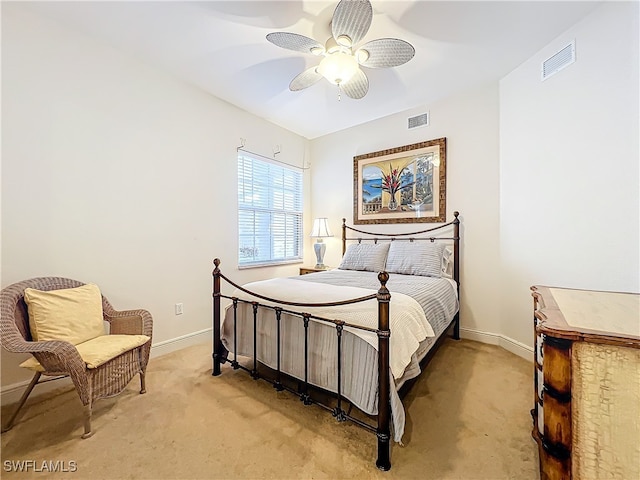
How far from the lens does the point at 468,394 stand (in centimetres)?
206

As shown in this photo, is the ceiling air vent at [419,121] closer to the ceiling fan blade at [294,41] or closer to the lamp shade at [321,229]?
the lamp shade at [321,229]

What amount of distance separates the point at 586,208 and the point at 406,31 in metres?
1.96

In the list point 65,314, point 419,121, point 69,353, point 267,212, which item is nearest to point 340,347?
point 69,353

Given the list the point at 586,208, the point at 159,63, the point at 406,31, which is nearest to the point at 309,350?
the point at 586,208

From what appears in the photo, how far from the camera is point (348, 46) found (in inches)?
76.1

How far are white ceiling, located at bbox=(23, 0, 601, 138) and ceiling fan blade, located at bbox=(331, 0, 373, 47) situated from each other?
315 mm

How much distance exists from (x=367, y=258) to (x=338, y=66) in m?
2.10

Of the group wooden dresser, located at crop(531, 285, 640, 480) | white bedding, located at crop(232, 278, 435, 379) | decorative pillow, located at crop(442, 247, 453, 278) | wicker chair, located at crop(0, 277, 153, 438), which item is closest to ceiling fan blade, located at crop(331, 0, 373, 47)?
white bedding, located at crop(232, 278, 435, 379)

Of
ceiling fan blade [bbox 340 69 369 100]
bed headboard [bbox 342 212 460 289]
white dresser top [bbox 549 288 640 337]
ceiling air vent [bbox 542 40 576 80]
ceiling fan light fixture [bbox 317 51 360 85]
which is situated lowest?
white dresser top [bbox 549 288 640 337]

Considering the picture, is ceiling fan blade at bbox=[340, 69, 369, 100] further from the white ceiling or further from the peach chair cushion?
the peach chair cushion

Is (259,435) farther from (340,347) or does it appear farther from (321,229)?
(321,229)

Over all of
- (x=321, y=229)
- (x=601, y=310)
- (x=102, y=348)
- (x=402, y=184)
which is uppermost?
(x=402, y=184)

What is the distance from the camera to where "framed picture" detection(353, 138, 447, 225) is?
133 inches

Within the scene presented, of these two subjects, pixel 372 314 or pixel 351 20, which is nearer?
pixel 372 314
